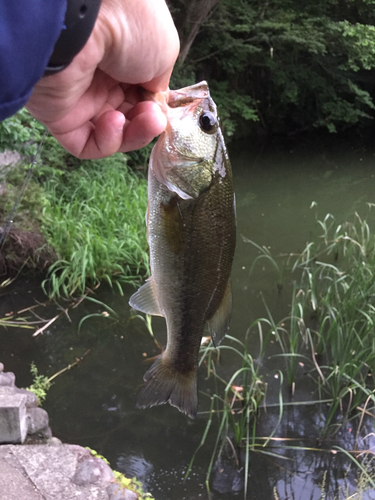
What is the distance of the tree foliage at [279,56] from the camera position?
1046cm

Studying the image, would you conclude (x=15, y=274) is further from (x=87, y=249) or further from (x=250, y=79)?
(x=250, y=79)

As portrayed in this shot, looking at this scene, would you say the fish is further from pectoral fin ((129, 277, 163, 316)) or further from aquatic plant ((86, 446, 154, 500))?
aquatic plant ((86, 446, 154, 500))

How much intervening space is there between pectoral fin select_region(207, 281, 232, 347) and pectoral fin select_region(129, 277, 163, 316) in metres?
0.19

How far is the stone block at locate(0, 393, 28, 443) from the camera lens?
8.10ft

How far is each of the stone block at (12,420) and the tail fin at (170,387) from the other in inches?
53.1

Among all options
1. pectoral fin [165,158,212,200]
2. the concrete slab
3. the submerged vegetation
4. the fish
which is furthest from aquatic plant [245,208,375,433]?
pectoral fin [165,158,212,200]

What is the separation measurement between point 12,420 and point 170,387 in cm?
145

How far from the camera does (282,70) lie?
43.0 ft

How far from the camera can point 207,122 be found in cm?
126

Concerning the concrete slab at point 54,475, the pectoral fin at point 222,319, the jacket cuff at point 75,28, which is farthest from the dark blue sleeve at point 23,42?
the concrete slab at point 54,475

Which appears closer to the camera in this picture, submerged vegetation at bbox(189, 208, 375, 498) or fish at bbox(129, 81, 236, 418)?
fish at bbox(129, 81, 236, 418)

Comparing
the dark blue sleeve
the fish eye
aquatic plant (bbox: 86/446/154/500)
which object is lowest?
aquatic plant (bbox: 86/446/154/500)

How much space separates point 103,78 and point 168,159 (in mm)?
307

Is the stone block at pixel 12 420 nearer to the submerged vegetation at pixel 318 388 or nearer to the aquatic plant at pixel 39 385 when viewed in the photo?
the aquatic plant at pixel 39 385
